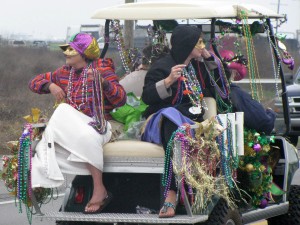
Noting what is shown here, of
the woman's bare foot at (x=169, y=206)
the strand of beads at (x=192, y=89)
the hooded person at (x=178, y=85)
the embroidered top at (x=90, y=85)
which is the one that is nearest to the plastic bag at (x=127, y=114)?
the embroidered top at (x=90, y=85)

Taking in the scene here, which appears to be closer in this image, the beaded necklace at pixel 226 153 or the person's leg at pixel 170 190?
the person's leg at pixel 170 190

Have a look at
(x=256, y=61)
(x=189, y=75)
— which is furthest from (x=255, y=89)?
(x=189, y=75)

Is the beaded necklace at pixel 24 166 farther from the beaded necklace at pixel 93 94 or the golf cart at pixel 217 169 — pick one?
the beaded necklace at pixel 93 94

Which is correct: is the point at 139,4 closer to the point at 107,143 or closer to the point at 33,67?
the point at 107,143

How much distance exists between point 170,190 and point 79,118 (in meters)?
0.88

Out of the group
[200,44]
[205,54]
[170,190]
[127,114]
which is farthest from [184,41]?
[170,190]

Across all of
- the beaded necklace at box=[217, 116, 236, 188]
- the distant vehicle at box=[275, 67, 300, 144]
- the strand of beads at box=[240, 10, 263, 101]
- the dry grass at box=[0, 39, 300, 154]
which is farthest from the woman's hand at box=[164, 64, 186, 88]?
the distant vehicle at box=[275, 67, 300, 144]

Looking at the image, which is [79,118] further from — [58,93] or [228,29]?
[228,29]

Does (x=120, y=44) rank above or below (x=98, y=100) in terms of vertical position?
above

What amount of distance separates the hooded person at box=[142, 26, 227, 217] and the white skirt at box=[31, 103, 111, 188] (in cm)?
47

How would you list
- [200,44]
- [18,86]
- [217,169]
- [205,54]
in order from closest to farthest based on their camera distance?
1. [217,169]
2. [200,44]
3. [205,54]
4. [18,86]

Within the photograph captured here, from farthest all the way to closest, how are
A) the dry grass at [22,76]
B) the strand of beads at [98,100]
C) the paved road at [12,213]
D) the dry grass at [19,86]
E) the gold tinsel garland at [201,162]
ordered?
the dry grass at [19,86] → the paved road at [12,213] → the dry grass at [22,76] → the strand of beads at [98,100] → the gold tinsel garland at [201,162]

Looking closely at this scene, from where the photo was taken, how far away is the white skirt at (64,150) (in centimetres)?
727

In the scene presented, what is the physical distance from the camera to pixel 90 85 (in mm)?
7691
